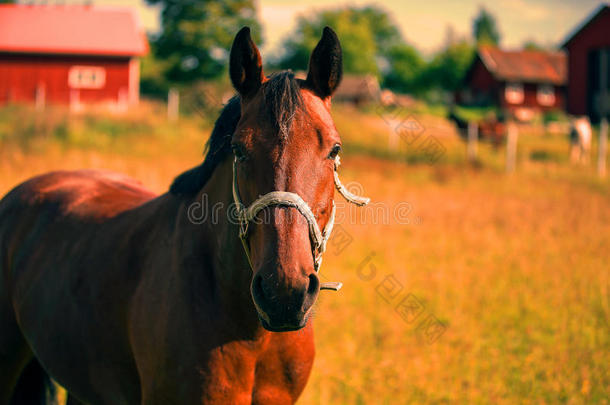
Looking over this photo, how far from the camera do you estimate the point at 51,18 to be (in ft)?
94.0

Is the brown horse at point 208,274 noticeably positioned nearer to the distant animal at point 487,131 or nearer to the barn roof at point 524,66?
the distant animal at point 487,131

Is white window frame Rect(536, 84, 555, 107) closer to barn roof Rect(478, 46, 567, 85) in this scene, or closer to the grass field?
barn roof Rect(478, 46, 567, 85)

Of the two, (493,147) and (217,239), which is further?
(493,147)

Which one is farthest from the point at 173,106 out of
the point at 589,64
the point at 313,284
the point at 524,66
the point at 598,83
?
the point at 524,66

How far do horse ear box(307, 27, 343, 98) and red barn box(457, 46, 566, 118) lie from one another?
4373 centimetres

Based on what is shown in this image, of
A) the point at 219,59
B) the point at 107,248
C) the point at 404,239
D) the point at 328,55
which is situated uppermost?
the point at 219,59

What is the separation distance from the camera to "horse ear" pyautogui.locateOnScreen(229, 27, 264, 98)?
6.55 feet

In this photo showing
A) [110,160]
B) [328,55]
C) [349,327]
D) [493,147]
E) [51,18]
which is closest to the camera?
[328,55]

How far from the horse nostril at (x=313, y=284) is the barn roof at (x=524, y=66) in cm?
4470

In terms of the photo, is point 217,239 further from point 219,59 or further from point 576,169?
point 219,59

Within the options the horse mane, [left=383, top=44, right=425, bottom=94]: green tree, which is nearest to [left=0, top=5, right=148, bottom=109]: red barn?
the horse mane

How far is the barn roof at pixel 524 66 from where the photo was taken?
139 feet

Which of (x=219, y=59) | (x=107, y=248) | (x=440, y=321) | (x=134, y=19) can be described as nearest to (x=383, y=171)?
(x=440, y=321)

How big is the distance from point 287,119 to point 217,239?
66cm
